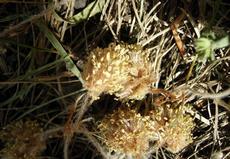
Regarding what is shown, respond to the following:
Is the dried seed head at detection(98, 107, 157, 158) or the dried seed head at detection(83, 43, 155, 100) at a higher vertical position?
the dried seed head at detection(83, 43, 155, 100)

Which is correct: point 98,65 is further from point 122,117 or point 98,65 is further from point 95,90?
point 122,117

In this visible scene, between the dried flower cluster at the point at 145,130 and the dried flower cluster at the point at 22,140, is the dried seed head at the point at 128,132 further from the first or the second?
the dried flower cluster at the point at 22,140

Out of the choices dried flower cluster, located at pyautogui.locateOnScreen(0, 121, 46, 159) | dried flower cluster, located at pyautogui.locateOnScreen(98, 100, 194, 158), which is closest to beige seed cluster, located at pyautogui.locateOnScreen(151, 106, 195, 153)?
dried flower cluster, located at pyautogui.locateOnScreen(98, 100, 194, 158)

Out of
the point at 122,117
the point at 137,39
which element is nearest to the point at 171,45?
the point at 137,39

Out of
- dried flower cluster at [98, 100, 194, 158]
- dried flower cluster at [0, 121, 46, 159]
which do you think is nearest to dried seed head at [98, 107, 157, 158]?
dried flower cluster at [98, 100, 194, 158]

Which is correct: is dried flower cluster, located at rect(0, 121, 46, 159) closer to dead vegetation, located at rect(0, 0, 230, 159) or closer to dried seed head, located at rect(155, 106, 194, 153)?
dead vegetation, located at rect(0, 0, 230, 159)
